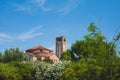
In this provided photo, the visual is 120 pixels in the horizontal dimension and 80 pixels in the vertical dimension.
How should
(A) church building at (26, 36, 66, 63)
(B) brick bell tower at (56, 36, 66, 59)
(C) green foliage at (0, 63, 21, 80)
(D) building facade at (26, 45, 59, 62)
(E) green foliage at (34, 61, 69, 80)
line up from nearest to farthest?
(C) green foliage at (0, 63, 21, 80), (E) green foliage at (34, 61, 69, 80), (A) church building at (26, 36, 66, 63), (D) building facade at (26, 45, 59, 62), (B) brick bell tower at (56, 36, 66, 59)

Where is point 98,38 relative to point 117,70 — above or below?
above

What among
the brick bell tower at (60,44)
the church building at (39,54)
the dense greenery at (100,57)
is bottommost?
the dense greenery at (100,57)

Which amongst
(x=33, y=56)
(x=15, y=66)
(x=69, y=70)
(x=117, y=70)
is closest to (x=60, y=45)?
(x=33, y=56)

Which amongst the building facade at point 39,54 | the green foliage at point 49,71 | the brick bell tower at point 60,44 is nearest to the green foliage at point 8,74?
the green foliage at point 49,71

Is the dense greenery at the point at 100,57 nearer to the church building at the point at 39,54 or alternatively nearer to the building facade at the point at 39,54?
the church building at the point at 39,54

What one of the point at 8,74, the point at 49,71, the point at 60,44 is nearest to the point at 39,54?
the point at 60,44

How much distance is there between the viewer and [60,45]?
328 feet

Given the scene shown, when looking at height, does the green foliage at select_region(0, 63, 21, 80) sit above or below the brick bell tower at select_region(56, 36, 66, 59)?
below

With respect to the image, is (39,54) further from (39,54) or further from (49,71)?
(49,71)

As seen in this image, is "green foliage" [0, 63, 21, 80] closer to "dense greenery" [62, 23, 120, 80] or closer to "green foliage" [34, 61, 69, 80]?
"green foliage" [34, 61, 69, 80]

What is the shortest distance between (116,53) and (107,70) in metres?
0.95

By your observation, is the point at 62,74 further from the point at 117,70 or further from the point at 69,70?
the point at 117,70

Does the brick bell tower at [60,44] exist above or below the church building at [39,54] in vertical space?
above

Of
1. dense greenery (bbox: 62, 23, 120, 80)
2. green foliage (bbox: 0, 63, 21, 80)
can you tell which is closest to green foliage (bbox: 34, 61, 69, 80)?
green foliage (bbox: 0, 63, 21, 80)
